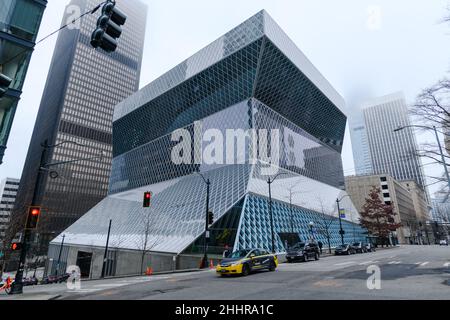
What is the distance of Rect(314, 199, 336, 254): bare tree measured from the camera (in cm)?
4047

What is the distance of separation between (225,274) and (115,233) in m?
35.2

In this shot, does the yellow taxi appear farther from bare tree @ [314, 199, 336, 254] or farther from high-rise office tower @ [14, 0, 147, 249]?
high-rise office tower @ [14, 0, 147, 249]

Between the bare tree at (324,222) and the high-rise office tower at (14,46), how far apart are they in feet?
126

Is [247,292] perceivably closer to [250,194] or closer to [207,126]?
[250,194]

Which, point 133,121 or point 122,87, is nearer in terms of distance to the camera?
point 133,121

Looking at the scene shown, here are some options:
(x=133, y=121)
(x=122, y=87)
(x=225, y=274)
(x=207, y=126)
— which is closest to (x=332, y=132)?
(x=207, y=126)

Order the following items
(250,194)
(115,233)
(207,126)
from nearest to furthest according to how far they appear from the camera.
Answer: (250,194)
(115,233)
(207,126)

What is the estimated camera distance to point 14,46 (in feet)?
56.4

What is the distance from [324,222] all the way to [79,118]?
139 metres

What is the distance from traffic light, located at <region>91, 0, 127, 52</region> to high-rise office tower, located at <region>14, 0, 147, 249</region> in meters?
134

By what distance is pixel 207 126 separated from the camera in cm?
5259

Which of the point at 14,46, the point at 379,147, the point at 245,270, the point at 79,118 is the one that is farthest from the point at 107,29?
the point at 379,147

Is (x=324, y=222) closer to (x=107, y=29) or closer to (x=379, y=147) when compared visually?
(x=107, y=29)
